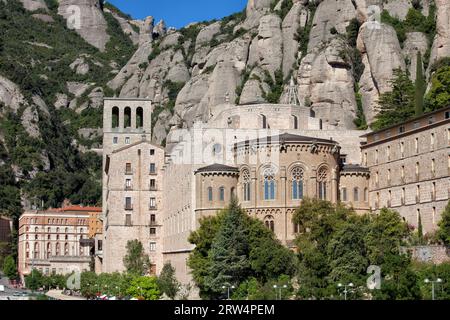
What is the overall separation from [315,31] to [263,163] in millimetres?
67375

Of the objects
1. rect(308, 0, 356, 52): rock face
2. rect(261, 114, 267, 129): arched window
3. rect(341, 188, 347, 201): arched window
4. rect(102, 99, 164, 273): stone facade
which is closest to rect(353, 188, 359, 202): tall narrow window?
rect(341, 188, 347, 201): arched window

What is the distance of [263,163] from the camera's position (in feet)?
310

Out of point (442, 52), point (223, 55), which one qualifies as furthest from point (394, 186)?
point (223, 55)

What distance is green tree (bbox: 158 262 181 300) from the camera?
316ft

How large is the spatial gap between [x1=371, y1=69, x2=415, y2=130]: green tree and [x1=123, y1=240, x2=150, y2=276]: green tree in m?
29.6

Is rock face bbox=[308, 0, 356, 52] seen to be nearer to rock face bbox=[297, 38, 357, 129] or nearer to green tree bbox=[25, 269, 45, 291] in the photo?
rock face bbox=[297, 38, 357, 129]

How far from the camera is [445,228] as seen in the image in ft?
261

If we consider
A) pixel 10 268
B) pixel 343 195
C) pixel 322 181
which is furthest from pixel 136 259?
pixel 10 268

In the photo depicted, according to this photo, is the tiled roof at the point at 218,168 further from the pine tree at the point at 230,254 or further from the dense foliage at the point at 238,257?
the pine tree at the point at 230,254

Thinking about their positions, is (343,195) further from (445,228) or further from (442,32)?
(442,32)

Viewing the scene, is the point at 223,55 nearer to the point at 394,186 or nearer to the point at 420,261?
the point at 394,186

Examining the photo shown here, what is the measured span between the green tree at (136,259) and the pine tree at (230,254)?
31245mm

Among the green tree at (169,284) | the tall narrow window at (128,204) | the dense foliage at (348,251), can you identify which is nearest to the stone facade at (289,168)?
the green tree at (169,284)

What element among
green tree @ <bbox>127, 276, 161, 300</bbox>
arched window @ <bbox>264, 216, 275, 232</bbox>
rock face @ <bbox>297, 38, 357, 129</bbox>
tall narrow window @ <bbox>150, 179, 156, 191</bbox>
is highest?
rock face @ <bbox>297, 38, 357, 129</bbox>
